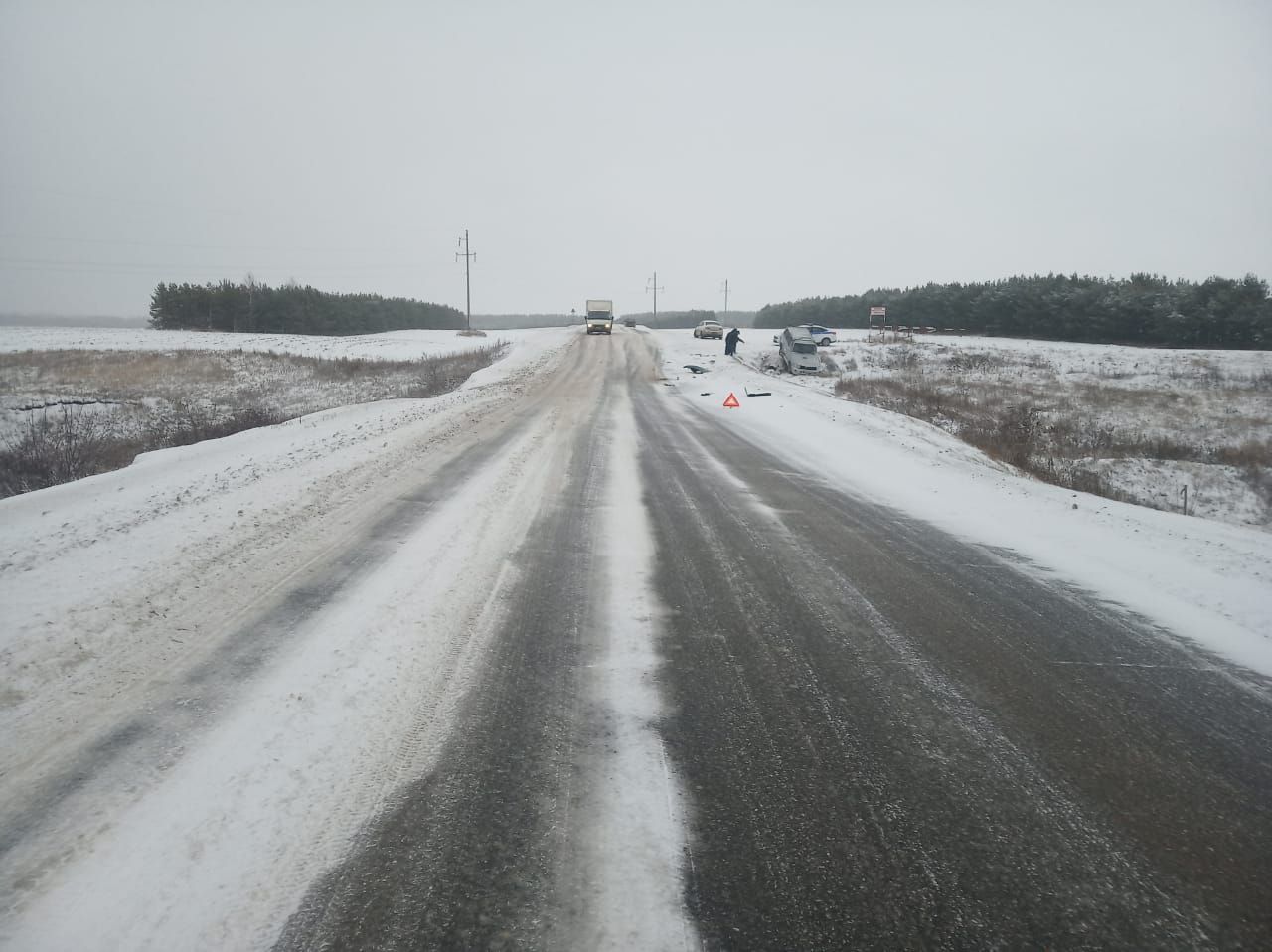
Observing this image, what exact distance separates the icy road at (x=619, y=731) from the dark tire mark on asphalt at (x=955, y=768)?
15 millimetres

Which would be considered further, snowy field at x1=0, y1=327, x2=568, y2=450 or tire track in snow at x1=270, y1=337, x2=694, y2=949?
snowy field at x1=0, y1=327, x2=568, y2=450

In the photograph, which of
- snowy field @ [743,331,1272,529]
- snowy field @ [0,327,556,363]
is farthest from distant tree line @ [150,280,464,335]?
snowy field @ [743,331,1272,529]

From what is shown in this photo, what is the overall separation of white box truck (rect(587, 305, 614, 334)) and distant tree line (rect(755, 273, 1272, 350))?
28.7 metres

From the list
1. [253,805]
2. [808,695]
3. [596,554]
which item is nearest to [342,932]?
[253,805]

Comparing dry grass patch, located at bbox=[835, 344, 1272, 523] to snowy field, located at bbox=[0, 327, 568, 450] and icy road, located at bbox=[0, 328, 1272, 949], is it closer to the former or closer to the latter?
icy road, located at bbox=[0, 328, 1272, 949]

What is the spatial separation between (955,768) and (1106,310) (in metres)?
47.8

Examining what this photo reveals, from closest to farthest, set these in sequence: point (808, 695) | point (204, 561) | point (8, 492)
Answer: point (808, 695)
point (204, 561)
point (8, 492)

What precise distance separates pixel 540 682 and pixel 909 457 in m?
8.48

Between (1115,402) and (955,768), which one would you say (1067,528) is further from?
(1115,402)

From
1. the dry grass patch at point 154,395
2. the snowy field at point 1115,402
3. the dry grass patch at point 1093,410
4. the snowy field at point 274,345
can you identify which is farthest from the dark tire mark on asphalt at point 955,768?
the snowy field at point 274,345

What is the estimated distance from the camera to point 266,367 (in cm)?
2844

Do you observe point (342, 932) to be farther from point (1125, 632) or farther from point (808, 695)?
point (1125, 632)

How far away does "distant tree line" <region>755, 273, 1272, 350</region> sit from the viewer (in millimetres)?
34375

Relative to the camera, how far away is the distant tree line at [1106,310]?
113 ft
